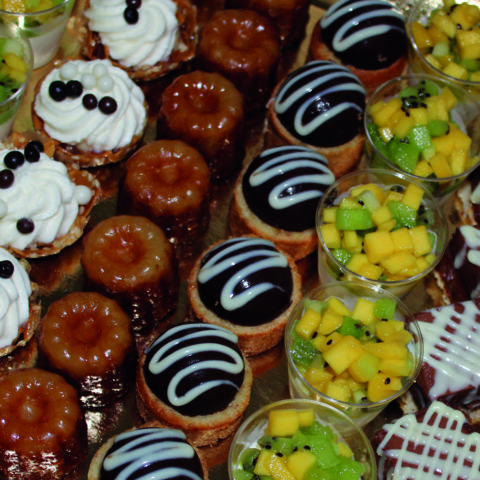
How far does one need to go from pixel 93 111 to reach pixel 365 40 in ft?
5.65

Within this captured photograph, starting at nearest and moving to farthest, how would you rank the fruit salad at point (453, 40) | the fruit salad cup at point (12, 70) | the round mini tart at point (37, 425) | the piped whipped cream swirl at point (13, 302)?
the round mini tart at point (37, 425)
the piped whipped cream swirl at point (13, 302)
the fruit salad cup at point (12, 70)
the fruit salad at point (453, 40)

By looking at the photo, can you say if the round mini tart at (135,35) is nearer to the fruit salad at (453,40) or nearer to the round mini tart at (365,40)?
the round mini tart at (365,40)

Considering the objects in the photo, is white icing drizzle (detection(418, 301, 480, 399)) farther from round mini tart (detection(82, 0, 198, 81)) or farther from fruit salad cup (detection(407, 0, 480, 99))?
round mini tart (detection(82, 0, 198, 81))

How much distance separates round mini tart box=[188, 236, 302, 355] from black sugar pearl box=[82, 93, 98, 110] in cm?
108

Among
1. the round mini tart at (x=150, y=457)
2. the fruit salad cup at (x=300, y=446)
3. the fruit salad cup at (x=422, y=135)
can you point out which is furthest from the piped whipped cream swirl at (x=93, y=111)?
the fruit salad cup at (x=300, y=446)

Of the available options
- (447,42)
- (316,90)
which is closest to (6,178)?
(316,90)

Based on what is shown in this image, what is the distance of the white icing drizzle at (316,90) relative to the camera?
14.2 ft

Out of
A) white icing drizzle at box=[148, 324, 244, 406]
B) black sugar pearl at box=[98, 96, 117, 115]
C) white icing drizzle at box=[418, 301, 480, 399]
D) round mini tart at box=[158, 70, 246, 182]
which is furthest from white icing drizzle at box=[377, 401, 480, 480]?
black sugar pearl at box=[98, 96, 117, 115]

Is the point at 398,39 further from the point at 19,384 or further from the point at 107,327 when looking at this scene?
the point at 19,384

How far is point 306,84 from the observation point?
4359 millimetres

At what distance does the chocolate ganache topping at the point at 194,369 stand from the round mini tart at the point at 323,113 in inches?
55.6

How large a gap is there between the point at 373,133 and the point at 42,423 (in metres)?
2.38

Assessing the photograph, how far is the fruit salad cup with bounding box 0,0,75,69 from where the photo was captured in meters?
4.51

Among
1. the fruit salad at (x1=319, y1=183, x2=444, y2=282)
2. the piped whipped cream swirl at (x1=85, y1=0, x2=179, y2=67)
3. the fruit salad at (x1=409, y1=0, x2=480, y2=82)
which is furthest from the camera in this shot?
the fruit salad at (x1=409, y1=0, x2=480, y2=82)
